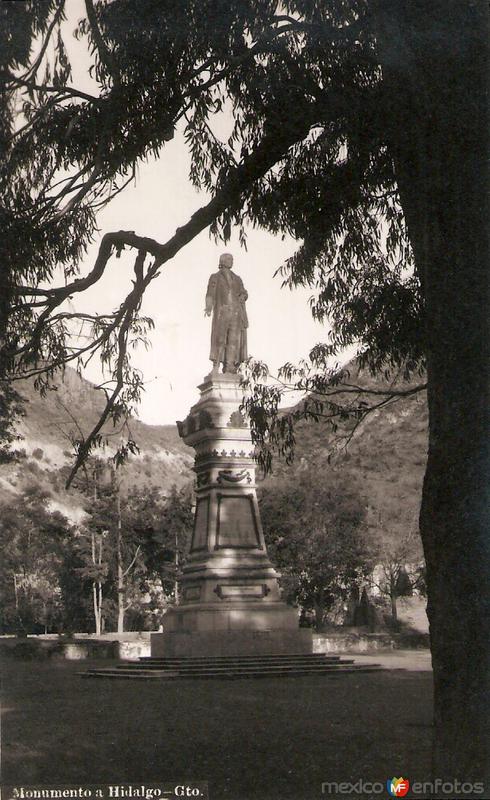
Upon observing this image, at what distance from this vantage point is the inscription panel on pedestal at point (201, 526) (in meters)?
18.5

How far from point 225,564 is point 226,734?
388 inches

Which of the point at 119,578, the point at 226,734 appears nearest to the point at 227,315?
the point at 226,734

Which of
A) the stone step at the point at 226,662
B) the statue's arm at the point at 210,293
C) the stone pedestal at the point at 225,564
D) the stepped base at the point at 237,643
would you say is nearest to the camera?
the stone step at the point at 226,662

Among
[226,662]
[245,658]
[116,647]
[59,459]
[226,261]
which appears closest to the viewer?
[226,662]

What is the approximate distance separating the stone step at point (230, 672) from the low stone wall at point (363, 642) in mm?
6810

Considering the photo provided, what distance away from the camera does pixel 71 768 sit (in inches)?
251

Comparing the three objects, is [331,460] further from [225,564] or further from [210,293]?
[225,564]

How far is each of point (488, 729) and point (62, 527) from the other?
42.7 metres

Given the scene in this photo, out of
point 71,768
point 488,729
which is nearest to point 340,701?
point 71,768

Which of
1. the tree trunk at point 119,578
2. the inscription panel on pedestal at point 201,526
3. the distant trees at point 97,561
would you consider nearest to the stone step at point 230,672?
the inscription panel on pedestal at point 201,526

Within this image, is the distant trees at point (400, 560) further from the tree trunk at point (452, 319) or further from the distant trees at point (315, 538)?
the tree trunk at point (452, 319)

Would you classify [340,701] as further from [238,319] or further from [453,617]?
[238,319]

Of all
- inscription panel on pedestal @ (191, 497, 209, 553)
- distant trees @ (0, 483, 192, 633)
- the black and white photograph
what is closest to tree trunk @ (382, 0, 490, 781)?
the black and white photograph

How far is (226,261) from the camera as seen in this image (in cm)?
2020
